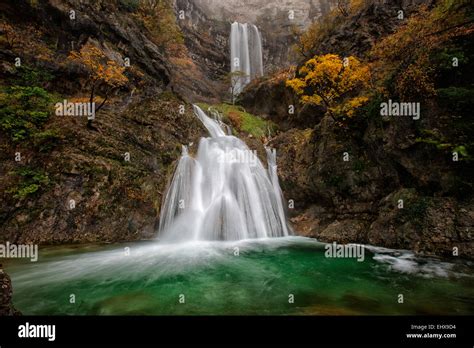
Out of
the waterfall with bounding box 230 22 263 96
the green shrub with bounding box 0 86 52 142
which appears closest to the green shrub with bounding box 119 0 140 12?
the green shrub with bounding box 0 86 52 142

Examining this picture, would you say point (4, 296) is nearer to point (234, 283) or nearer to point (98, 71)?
point (234, 283)

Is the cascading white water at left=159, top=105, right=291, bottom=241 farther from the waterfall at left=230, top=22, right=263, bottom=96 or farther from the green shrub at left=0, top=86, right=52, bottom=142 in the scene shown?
the waterfall at left=230, top=22, right=263, bottom=96

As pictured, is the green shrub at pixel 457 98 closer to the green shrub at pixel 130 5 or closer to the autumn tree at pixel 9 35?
the autumn tree at pixel 9 35

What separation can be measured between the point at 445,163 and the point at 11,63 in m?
17.0

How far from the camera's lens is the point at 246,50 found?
121 feet

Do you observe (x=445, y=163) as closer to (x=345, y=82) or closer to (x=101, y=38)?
(x=345, y=82)

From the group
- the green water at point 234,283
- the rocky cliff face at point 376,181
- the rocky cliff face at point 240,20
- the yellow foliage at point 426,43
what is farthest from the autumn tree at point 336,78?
the rocky cliff face at point 240,20

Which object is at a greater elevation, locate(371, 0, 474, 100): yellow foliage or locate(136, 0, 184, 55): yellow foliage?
locate(136, 0, 184, 55): yellow foliage

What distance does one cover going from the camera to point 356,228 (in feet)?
31.9

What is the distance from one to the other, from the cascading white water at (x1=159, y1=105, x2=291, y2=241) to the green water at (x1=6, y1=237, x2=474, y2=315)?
7.43 ft

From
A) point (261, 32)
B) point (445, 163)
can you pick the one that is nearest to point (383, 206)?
point (445, 163)

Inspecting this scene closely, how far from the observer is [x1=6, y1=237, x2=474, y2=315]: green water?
14.6 feet

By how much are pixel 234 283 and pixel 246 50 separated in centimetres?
3744

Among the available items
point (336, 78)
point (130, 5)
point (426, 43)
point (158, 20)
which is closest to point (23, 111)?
point (336, 78)
